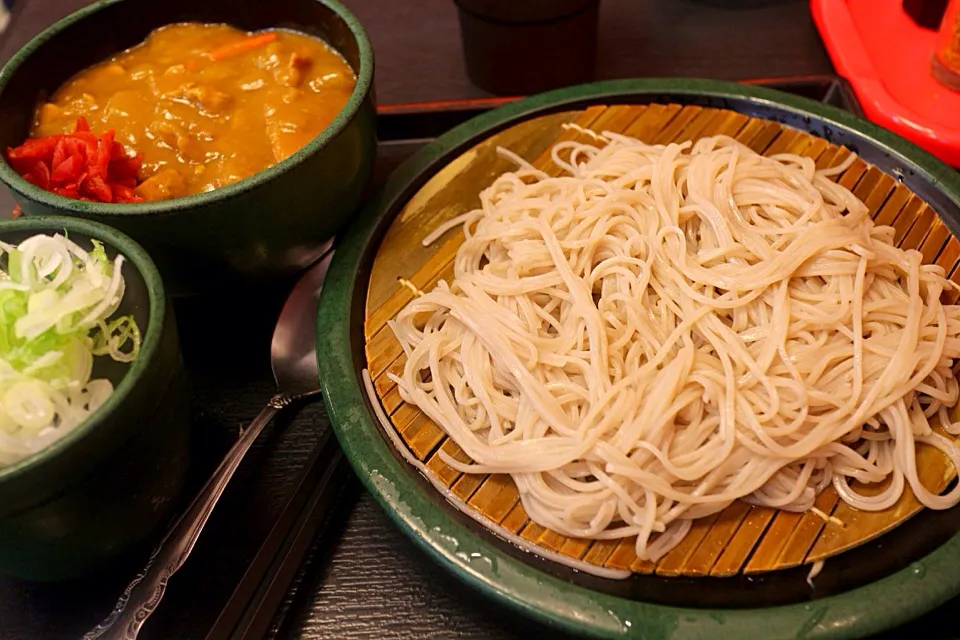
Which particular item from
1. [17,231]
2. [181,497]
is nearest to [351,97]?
[17,231]

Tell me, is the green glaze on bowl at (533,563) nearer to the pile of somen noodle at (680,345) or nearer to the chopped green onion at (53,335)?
the pile of somen noodle at (680,345)

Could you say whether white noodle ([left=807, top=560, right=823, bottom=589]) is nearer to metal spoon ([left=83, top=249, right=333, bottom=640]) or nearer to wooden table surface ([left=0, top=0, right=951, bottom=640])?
wooden table surface ([left=0, top=0, right=951, bottom=640])

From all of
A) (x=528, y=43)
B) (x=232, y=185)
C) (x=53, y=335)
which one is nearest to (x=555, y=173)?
(x=528, y=43)

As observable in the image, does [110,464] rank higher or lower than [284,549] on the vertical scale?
higher

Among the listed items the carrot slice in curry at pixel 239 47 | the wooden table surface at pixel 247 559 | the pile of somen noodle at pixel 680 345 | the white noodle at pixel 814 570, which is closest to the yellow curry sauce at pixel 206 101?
the carrot slice in curry at pixel 239 47

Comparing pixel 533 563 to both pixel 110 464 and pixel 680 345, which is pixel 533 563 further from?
pixel 110 464

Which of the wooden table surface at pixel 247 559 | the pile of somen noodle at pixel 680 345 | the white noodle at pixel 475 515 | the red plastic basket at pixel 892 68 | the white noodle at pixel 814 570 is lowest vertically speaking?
the wooden table surface at pixel 247 559

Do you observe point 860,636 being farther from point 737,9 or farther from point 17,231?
point 737,9

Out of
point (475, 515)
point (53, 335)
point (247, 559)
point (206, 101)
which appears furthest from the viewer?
point (206, 101)
